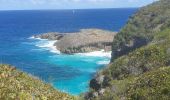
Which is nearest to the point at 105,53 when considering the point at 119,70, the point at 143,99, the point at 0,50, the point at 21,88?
the point at 0,50

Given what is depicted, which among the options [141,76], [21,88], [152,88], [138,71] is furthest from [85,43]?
[21,88]

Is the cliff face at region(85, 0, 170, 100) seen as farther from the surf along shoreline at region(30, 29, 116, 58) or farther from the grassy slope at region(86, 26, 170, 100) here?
the surf along shoreline at region(30, 29, 116, 58)

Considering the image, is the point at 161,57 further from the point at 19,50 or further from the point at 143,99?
the point at 19,50

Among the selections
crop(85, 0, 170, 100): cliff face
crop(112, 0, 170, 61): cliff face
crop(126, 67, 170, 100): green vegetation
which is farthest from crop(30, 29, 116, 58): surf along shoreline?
crop(126, 67, 170, 100): green vegetation

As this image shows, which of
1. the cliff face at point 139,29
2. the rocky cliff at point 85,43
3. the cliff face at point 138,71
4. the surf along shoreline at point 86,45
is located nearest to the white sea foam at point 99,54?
the surf along shoreline at point 86,45

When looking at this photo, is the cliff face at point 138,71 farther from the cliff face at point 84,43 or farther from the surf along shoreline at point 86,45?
the cliff face at point 84,43

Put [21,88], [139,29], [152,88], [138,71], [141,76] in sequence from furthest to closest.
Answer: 1. [139,29]
2. [138,71]
3. [141,76]
4. [152,88]
5. [21,88]

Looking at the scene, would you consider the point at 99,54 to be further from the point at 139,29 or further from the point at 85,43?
the point at 139,29
